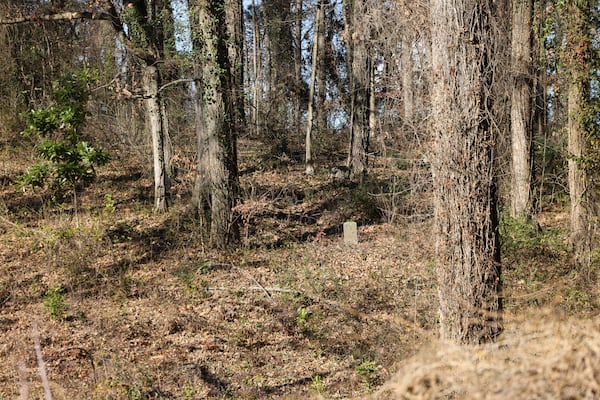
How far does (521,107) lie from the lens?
37.2 feet

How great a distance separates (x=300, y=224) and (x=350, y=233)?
5.67ft

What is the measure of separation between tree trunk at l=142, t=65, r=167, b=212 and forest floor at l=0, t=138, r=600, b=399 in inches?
19.3

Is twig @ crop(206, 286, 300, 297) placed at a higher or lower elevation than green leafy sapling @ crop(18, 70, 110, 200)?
lower

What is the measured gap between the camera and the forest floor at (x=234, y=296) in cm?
657

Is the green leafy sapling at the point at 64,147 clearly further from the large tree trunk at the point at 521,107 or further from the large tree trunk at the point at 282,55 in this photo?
the large tree trunk at the point at 282,55

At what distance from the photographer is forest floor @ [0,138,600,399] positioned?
657 cm

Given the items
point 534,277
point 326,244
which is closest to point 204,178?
point 326,244

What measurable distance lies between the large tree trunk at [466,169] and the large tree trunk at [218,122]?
19.6ft

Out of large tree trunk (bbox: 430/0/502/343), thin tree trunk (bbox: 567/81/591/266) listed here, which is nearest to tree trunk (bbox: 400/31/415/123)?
large tree trunk (bbox: 430/0/502/343)

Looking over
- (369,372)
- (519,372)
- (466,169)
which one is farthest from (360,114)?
(519,372)

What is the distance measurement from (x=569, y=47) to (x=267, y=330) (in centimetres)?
627

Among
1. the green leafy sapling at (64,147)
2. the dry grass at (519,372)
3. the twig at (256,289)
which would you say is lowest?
the twig at (256,289)

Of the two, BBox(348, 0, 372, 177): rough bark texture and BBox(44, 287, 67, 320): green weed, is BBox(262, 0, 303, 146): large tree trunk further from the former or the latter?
BBox(44, 287, 67, 320): green weed

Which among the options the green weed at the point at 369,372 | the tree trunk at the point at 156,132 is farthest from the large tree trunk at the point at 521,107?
the tree trunk at the point at 156,132
